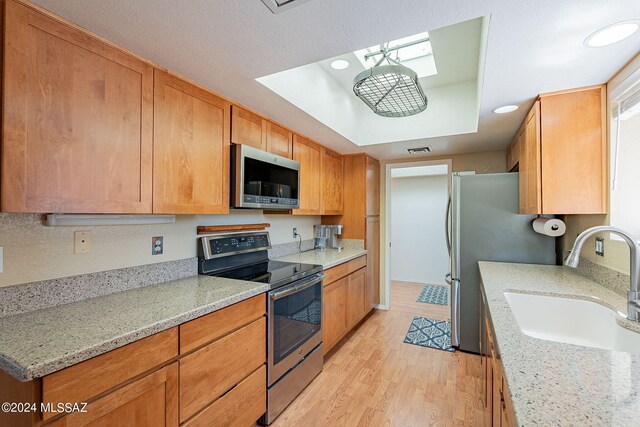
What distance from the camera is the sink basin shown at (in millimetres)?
1340

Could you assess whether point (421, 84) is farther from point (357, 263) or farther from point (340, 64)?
point (357, 263)

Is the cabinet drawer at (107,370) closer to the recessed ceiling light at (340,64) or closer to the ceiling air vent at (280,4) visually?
the ceiling air vent at (280,4)

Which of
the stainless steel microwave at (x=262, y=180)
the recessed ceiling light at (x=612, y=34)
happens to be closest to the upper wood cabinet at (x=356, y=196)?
the stainless steel microwave at (x=262, y=180)

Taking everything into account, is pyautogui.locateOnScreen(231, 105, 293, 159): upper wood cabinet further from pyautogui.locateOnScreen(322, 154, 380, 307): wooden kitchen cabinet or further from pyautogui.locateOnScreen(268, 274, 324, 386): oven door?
pyautogui.locateOnScreen(322, 154, 380, 307): wooden kitchen cabinet

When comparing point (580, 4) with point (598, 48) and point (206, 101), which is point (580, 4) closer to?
point (598, 48)

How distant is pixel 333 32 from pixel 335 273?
2025 mm

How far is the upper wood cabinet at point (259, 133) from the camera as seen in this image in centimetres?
206

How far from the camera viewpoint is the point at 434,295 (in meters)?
4.72

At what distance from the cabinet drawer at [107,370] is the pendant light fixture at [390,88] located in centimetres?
172

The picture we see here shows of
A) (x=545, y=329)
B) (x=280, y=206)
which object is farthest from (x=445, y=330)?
(x=280, y=206)

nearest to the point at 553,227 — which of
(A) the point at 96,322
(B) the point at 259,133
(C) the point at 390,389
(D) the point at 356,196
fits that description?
(C) the point at 390,389

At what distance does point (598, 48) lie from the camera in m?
1.35

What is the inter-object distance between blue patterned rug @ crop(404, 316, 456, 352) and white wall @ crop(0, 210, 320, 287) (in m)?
2.42

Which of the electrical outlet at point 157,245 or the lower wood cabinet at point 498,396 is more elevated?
the electrical outlet at point 157,245
